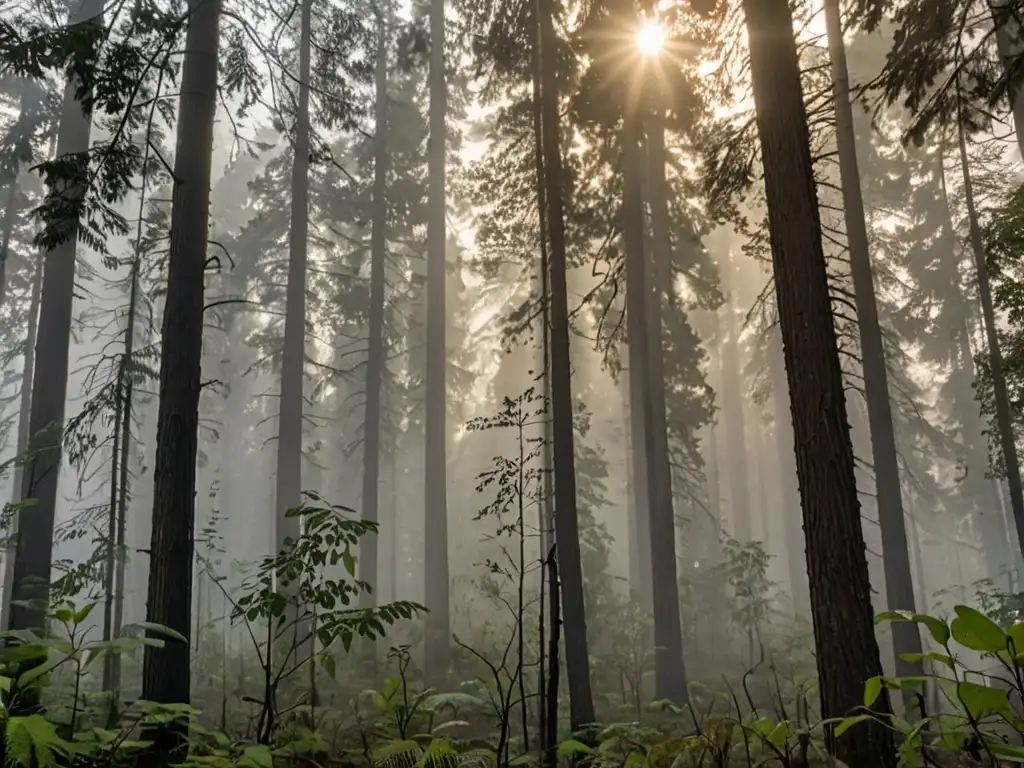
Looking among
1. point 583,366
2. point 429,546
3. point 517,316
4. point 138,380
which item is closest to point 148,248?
point 138,380

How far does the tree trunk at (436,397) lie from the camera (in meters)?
15.4

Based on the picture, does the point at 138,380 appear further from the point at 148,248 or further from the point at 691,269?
the point at 691,269

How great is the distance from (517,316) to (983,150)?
37.9ft

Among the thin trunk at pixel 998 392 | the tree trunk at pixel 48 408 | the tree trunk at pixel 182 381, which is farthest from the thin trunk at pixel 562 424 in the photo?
the thin trunk at pixel 998 392

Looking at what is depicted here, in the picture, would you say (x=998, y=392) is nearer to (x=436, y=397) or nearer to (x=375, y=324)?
(x=436, y=397)

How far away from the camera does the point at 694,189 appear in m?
11.8

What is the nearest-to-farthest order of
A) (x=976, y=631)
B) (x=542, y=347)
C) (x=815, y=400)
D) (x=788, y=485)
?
(x=976, y=631), (x=815, y=400), (x=542, y=347), (x=788, y=485)

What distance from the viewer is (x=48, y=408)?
1149cm

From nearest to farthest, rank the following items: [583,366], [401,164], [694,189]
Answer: [694,189] → [401,164] → [583,366]

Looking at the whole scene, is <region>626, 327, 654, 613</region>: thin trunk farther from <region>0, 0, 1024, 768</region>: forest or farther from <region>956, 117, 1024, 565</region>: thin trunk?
<region>956, 117, 1024, 565</region>: thin trunk

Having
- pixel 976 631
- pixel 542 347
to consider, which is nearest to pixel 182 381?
pixel 976 631

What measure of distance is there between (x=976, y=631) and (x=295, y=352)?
15974 mm

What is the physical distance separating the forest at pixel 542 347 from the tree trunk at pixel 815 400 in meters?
0.02

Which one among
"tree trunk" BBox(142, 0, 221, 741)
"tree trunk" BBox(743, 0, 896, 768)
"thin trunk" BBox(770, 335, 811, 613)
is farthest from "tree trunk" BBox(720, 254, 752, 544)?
"tree trunk" BBox(142, 0, 221, 741)
